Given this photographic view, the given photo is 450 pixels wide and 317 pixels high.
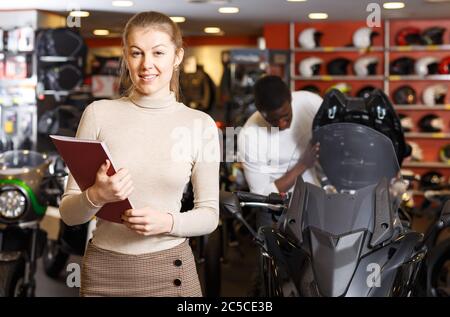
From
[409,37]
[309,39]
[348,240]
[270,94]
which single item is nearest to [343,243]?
[348,240]

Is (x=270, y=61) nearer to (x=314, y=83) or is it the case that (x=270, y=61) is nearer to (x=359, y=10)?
(x=314, y=83)

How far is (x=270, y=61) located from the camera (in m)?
8.00

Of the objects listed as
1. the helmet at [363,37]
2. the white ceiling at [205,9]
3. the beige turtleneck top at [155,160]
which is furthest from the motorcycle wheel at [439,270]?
the helmet at [363,37]

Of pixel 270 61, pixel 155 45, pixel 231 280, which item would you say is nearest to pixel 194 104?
pixel 270 61

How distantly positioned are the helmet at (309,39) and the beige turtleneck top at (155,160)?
6.17 m

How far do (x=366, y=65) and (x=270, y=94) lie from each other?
5596 millimetres

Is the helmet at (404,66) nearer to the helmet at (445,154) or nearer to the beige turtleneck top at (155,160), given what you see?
the helmet at (445,154)

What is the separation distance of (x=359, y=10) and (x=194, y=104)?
7.06m

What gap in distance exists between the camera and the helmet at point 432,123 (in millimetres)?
8062

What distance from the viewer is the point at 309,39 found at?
760cm

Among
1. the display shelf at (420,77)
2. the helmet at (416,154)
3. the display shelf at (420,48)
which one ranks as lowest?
the helmet at (416,154)

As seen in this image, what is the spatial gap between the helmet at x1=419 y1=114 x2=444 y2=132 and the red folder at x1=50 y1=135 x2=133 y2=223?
7.10 meters

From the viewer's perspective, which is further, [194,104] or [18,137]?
[194,104]

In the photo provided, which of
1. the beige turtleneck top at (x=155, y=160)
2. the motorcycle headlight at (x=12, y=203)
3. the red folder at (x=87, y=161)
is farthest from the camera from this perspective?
the motorcycle headlight at (x=12, y=203)
